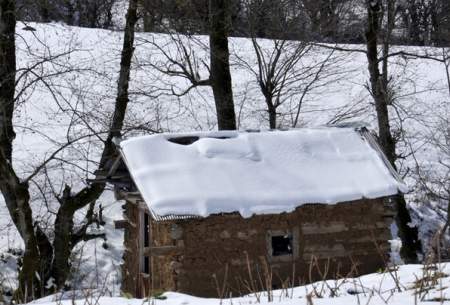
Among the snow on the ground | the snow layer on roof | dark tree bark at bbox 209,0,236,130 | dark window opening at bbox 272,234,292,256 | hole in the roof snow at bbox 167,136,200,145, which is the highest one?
dark tree bark at bbox 209,0,236,130

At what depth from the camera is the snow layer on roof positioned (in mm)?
10959

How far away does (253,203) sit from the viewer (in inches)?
436

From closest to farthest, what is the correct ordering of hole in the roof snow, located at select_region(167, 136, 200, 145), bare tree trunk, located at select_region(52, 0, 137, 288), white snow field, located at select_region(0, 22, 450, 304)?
hole in the roof snow, located at select_region(167, 136, 200, 145) → bare tree trunk, located at select_region(52, 0, 137, 288) → white snow field, located at select_region(0, 22, 450, 304)

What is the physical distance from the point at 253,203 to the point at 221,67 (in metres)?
6.61

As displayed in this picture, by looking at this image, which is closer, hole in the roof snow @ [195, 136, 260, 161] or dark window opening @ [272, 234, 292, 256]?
hole in the roof snow @ [195, 136, 260, 161]

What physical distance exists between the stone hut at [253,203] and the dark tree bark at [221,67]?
4035 millimetres

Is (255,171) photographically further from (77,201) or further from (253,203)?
(77,201)

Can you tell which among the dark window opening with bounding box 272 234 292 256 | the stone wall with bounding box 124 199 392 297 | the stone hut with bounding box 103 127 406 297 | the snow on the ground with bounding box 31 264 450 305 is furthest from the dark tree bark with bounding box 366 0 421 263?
the snow on the ground with bounding box 31 264 450 305

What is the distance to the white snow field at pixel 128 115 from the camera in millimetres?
16812

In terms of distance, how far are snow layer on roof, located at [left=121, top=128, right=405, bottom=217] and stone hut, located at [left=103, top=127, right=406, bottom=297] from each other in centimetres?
2

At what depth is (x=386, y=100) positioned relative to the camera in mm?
17672

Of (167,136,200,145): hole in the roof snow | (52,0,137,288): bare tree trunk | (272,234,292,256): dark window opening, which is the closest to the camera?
(167,136,200,145): hole in the roof snow

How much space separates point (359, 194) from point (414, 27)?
2336cm

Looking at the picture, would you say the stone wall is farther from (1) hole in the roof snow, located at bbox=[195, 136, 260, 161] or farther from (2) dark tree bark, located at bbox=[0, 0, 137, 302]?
(2) dark tree bark, located at bbox=[0, 0, 137, 302]
